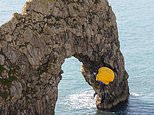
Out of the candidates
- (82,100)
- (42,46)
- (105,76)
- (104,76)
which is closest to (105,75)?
(105,76)

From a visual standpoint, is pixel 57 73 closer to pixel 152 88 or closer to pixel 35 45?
pixel 35 45

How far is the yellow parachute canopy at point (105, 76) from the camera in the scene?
3273 inches

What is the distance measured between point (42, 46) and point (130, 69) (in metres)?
49.5

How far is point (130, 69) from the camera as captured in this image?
119 meters

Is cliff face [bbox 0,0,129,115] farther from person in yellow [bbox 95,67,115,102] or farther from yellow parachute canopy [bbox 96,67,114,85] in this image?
yellow parachute canopy [bbox 96,67,114,85]

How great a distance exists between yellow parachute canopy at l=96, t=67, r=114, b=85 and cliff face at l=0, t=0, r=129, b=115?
15.5 feet

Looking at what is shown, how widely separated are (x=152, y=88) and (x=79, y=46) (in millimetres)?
29401

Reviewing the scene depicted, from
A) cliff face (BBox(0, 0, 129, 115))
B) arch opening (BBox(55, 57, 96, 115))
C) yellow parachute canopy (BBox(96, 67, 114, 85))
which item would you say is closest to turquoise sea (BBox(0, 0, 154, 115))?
arch opening (BBox(55, 57, 96, 115))

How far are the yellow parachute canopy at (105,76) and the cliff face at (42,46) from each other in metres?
4.74

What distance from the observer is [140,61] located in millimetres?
122688

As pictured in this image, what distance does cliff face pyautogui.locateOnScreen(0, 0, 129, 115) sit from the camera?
71438 mm

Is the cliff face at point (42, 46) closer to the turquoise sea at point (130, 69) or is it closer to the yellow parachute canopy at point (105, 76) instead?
the yellow parachute canopy at point (105, 76)

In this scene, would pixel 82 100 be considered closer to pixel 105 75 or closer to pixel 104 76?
pixel 105 75

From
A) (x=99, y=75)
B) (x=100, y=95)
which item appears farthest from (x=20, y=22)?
(x=100, y=95)
